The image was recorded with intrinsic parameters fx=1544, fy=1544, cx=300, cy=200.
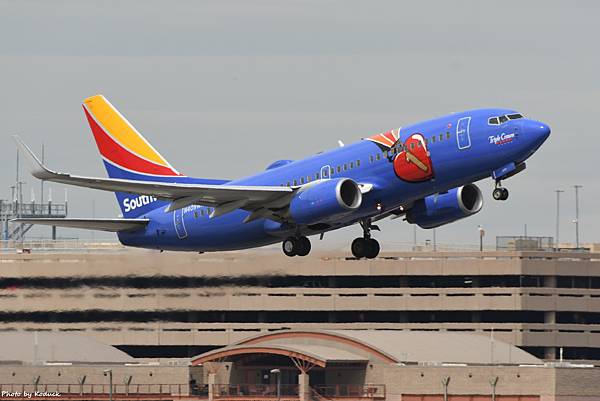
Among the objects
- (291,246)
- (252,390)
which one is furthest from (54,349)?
(291,246)

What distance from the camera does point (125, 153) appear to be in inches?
3169

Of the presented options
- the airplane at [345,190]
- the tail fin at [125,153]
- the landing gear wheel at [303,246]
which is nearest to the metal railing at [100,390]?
the tail fin at [125,153]

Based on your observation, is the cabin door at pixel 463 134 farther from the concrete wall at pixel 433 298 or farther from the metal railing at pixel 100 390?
the concrete wall at pixel 433 298

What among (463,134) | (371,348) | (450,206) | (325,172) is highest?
(463,134)

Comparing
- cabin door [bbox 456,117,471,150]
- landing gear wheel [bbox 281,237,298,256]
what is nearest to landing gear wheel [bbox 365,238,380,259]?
landing gear wheel [bbox 281,237,298,256]

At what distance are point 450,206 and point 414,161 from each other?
6096 millimetres

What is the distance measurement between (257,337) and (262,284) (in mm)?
26742

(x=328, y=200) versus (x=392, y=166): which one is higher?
(x=392, y=166)

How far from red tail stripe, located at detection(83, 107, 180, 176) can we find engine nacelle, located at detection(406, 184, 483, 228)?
47.6 ft

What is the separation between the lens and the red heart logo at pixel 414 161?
209 ft

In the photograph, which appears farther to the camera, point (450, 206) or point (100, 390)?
point (100, 390)

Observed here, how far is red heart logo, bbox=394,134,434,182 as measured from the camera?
63.6m

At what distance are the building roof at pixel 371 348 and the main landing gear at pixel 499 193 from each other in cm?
4525

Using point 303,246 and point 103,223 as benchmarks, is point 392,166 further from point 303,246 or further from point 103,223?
point 103,223
